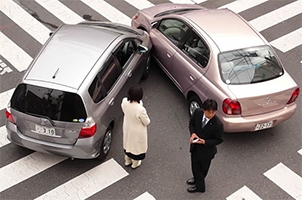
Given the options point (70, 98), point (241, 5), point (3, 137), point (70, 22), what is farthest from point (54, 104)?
point (241, 5)

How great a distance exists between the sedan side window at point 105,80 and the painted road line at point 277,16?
518 cm

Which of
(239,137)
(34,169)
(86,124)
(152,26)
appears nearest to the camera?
(86,124)

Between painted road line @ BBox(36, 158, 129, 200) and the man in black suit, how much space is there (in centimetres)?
147

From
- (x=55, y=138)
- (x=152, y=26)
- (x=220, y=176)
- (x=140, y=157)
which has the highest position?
(x=152, y=26)

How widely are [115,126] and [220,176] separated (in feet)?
6.98

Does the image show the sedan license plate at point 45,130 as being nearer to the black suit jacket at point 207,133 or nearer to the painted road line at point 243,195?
the black suit jacket at point 207,133

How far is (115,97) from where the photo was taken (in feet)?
25.8

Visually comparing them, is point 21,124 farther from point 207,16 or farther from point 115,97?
point 207,16

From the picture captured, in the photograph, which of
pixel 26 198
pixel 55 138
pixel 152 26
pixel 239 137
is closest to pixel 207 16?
pixel 152 26

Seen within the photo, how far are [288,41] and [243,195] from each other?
206 inches

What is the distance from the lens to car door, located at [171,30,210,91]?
8289 mm

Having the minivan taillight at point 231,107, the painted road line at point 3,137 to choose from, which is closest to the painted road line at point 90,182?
the painted road line at point 3,137

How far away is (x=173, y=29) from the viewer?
924 cm

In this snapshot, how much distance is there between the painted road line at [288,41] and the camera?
10945 mm
